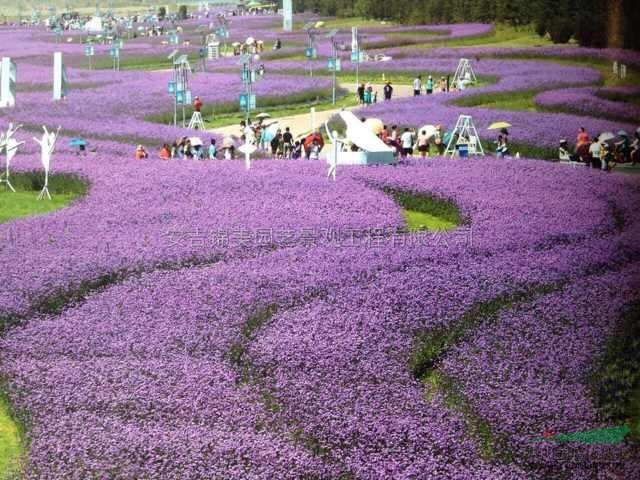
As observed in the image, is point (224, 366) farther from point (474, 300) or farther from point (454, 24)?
point (454, 24)

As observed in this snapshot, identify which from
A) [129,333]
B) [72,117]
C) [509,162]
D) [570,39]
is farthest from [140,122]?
[129,333]

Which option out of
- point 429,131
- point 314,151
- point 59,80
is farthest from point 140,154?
point 59,80

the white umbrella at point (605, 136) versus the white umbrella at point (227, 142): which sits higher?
the white umbrella at point (605, 136)

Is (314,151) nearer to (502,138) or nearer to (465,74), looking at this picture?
(502,138)

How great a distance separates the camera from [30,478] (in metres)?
10.3

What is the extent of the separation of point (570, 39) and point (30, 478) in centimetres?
1264

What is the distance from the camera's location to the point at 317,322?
13.4 m

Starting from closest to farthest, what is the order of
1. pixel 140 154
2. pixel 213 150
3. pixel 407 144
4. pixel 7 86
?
pixel 140 154 → pixel 407 144 → pixel 213 150 → pixel 7 86

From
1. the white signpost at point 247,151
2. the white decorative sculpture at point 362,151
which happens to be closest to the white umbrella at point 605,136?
the white decorative sculpture at point 362,151

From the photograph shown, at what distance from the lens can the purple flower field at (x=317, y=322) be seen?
10469 millimetres

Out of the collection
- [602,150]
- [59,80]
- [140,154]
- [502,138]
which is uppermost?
[59,80]

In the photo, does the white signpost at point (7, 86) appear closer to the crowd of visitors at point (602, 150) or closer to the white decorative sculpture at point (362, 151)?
the white decorative sculpture at point (362, 151)

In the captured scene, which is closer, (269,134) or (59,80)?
(269,134)

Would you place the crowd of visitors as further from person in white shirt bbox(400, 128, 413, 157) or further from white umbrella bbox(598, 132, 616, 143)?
person in white shirt bbox(400, 128, 413, 157)
